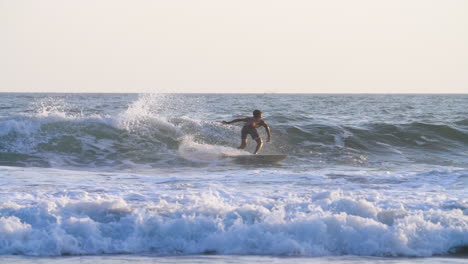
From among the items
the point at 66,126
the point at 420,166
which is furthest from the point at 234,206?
the point at 66,126

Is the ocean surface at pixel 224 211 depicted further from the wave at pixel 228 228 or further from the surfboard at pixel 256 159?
the surfboard at pixel 256 159

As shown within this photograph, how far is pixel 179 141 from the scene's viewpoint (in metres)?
17.5

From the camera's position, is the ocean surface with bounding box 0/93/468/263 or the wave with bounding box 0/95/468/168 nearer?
the ocean surface with bounding box 0/93/468/263

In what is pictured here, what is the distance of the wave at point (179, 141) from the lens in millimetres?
15289

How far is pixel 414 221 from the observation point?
737cm

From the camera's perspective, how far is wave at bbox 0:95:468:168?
1529 cm

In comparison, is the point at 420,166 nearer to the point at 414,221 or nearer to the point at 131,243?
the point at 414,221

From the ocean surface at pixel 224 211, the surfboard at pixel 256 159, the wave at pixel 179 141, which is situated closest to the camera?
the ocean surface at pixel 224 211

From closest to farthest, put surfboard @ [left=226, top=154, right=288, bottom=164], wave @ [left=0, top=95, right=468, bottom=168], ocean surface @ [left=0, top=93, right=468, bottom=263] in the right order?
ocean surface @ [left=0, top=93, right=468, bottom=263], surfboard @ [left=226, top=154, right=288, bottom=164], wave @ [left=0, top=95, right=468, bottom=168]

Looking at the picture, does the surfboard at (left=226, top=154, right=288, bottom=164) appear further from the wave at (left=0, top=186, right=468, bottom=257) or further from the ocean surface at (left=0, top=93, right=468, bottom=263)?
the wave at (left=0, top=186, right=468, bottom=257)

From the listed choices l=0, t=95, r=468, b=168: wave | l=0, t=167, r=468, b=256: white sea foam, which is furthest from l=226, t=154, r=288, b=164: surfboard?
l=0, t=167, r=468, b=256: white sea foam

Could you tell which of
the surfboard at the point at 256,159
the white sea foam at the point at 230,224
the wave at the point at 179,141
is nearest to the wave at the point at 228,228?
the white sea foam at the point at 230,224

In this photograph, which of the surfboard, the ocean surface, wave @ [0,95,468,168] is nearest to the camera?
the ocean surface

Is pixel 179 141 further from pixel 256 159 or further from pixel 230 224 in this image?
pixel 230 224
